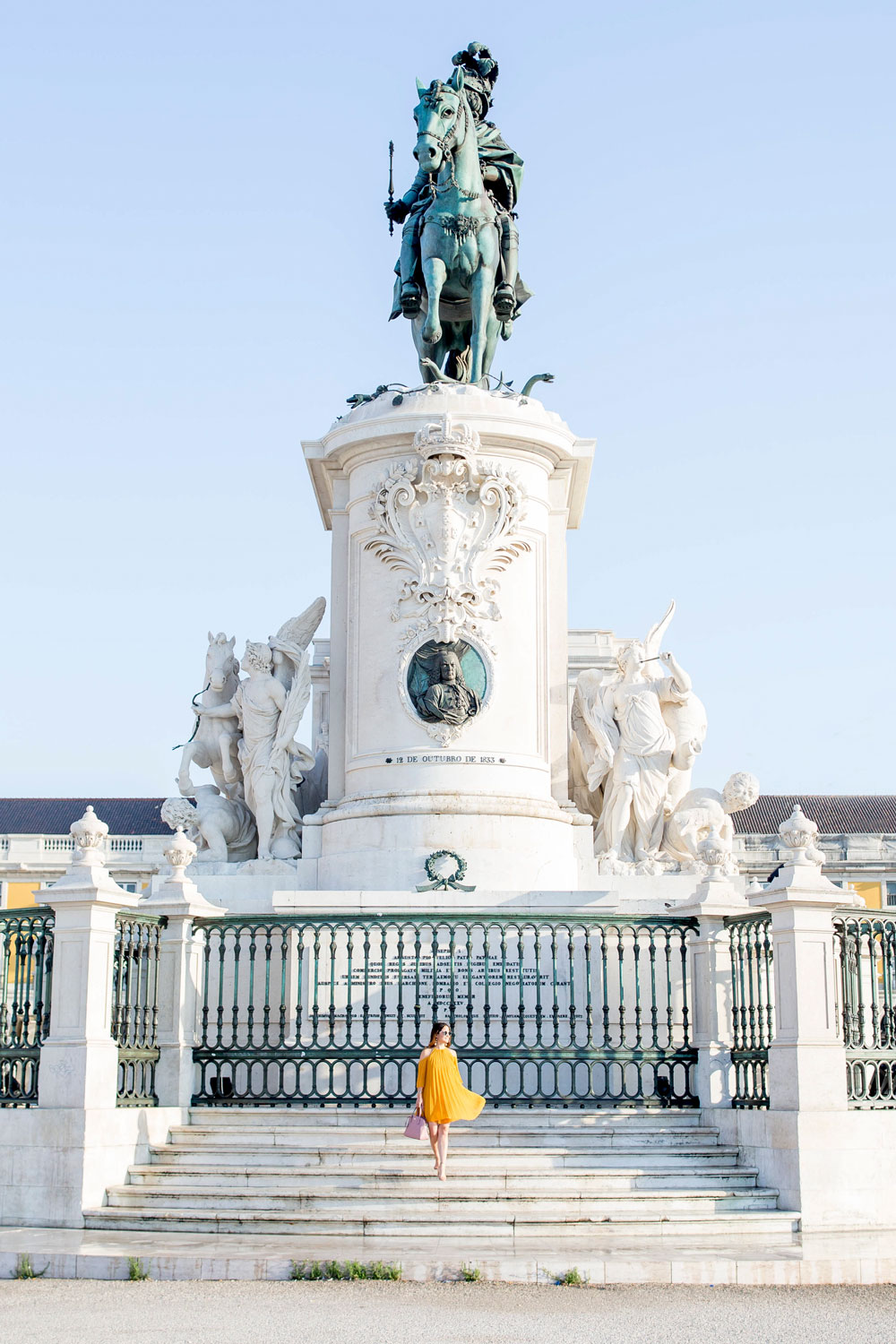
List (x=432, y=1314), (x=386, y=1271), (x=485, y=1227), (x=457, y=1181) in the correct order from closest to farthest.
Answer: (x=432, y=1314) → (x=386, y=1271) → (x=485, y=1227) → (x=457, y=1181)

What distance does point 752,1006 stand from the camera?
13.4 metres

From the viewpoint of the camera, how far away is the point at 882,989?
13.1 meters

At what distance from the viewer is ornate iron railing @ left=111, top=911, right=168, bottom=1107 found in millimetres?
13156

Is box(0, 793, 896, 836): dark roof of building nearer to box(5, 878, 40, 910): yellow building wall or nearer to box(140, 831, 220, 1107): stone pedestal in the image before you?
box(5, 878, 40, 910): yellow building wall

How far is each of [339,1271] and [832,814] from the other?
2459 inches

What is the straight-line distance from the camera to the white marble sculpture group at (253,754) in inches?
705

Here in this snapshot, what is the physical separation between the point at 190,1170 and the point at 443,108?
1182 centimetres

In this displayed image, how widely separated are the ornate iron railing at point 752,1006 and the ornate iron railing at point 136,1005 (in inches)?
186

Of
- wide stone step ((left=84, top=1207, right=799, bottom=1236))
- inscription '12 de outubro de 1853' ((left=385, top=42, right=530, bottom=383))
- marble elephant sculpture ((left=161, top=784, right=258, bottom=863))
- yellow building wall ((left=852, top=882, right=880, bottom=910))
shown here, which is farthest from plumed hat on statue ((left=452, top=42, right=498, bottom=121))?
yellow building wall ((left=852, top=882, right=880, bottom=910))

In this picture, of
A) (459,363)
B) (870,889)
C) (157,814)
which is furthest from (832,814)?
(459,363)

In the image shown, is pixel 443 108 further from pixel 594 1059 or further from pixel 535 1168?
pixel 535 1168

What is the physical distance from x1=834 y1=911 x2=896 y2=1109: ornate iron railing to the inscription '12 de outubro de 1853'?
8.48 m

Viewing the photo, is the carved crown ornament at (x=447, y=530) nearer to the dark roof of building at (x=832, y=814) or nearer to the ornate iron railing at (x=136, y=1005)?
the ornate iron railing at (x=136, y=1005)

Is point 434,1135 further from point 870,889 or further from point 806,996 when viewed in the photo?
point 870,889
